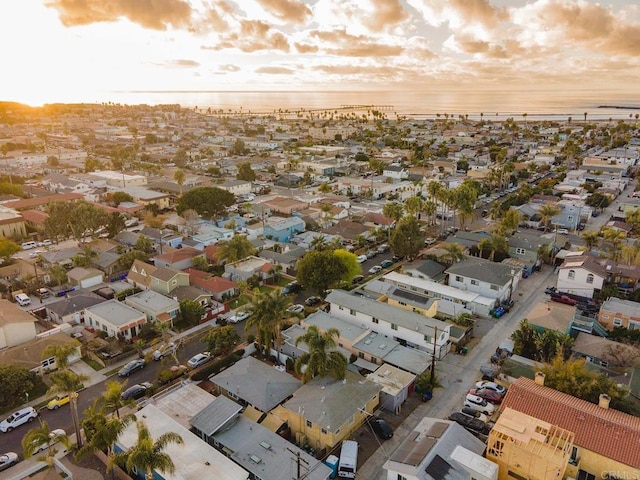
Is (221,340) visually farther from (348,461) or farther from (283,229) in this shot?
(283,229)

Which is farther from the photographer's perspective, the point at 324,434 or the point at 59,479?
the point at 324,434

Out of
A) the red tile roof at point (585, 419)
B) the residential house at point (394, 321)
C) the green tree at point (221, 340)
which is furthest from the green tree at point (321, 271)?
the red tile roof at point (585, 419)

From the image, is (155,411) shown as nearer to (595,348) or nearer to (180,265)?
(180,265)

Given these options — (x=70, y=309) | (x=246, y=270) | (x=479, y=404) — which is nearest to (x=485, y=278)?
(x=479, y=404)

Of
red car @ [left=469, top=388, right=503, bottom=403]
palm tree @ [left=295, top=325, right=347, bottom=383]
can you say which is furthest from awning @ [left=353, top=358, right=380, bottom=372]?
red car @ [left=469, top=388, right=503, bottom=403]

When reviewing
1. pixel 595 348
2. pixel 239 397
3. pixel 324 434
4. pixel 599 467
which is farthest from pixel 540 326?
pixel 239 397

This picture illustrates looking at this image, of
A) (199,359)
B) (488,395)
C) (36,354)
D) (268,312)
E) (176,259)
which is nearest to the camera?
(488,395)

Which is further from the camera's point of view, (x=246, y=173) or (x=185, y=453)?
(x=246, y=173)
